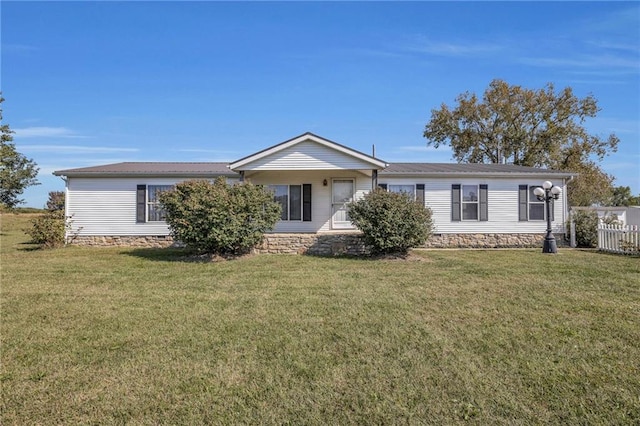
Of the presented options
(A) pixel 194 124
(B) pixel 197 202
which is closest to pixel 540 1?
(B) pixel 197 202

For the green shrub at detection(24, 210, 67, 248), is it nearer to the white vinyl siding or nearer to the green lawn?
the white vinyl siding

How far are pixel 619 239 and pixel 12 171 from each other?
36593 millimetres

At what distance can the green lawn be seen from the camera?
2.74 m

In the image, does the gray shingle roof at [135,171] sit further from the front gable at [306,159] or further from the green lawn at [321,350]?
the green lawn at [321,350]

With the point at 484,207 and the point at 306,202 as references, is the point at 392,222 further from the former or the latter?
the point at 484,207

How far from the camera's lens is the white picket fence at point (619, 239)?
38.7 feet

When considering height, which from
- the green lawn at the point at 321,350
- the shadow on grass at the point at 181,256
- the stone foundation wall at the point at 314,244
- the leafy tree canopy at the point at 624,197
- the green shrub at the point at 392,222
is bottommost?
the green lawn at the point at 321,350

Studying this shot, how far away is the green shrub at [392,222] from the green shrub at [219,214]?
9.48 feet

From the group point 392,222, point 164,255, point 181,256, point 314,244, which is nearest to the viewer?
A: point 392,222

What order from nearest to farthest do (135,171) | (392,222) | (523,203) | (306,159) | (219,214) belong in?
(219,214) → (392,222) → (306,159) → (135,171) → (523,203)

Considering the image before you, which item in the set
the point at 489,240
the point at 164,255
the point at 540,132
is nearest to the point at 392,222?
Result: the point at 489,240

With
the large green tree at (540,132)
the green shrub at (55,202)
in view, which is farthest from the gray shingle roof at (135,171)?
the large green tree at (540,132)

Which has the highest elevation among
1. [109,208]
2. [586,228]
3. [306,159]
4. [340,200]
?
[306,159]

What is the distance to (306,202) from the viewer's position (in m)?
14.7
